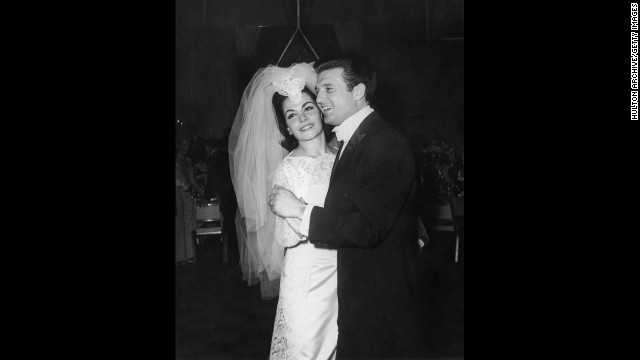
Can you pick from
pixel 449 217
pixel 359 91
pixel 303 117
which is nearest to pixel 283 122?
pixel 303 117

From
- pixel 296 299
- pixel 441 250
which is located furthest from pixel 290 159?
pixel 441 250

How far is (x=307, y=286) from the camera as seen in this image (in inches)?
71.1

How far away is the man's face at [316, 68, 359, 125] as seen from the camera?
1.80 metres

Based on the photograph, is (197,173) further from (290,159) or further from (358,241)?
(358,241)

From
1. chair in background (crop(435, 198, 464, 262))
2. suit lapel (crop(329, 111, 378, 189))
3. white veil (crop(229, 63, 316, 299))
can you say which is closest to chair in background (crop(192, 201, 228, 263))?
white veil (crop(229, 63, 316, 299))

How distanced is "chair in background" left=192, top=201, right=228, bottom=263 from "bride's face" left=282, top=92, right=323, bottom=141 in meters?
0.43

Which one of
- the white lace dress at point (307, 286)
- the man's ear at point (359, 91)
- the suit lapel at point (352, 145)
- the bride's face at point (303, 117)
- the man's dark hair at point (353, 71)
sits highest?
the man's dark hair at point (353, 71)

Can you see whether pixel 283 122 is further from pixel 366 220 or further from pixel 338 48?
pixel 366 220

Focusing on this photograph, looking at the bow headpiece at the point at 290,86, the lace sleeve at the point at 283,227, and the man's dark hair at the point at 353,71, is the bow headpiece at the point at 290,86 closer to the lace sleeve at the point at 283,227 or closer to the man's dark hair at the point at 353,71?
the man's dark hair at the point at 353,71

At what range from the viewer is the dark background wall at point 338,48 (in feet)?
6.09

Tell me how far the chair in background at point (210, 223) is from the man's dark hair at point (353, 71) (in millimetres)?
673

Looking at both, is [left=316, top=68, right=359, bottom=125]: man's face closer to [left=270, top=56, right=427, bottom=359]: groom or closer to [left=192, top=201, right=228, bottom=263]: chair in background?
[left=270, top=56, right=427, bottom=359]: groom

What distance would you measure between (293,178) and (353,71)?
1.51 ft

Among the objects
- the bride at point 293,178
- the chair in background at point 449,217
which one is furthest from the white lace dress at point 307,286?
the chair in background at point 449,217
